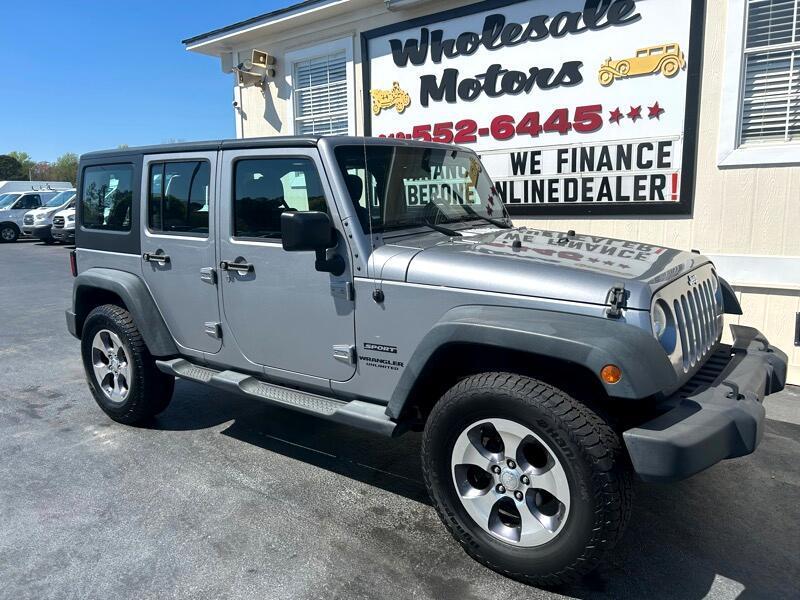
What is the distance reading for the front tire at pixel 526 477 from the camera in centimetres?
246

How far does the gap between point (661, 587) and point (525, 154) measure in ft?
16.5

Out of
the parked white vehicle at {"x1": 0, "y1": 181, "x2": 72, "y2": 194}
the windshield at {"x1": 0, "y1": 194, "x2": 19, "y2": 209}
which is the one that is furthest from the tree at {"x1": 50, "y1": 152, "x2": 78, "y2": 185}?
the windshield at {"x1": 0, "y1": 194, "x2": 19, "y2": 209}

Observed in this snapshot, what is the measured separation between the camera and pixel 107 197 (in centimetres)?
463

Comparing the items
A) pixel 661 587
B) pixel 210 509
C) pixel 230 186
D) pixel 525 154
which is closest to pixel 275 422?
pixel 210 509

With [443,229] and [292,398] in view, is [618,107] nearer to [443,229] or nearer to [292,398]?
[443,229]

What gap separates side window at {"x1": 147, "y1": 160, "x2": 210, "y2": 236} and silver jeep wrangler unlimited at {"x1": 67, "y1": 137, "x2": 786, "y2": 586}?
0.01m

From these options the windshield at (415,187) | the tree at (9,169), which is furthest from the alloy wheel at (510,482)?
the tree at (9,169)

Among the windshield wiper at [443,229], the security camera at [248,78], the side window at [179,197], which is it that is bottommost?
the windshield wiper at [443,229]

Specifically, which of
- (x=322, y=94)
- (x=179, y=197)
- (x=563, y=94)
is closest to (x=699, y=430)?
(x=179, y=197)

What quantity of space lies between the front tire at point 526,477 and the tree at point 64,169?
257ft

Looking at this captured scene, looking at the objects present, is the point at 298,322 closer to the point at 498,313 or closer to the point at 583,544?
the point at 498,313

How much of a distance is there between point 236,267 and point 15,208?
73.2 feet

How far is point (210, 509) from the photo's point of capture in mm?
3395

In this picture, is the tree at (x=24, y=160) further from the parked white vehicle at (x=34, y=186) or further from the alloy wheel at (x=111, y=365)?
Answer: the alloy wheel at (x=111, y=365)
